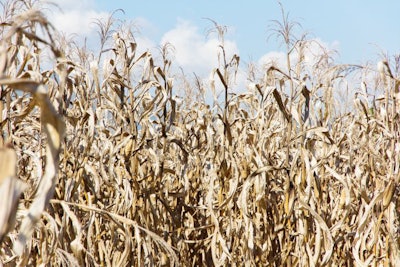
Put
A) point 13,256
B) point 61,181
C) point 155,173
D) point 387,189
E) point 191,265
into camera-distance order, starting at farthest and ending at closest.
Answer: point 191,265
point 155,173
point 61,181
point 387,189
point 13,256

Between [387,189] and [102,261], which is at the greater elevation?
[387,189]


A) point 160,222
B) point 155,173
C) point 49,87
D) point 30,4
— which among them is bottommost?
point 160,222

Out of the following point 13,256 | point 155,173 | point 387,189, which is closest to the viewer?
point 13,256

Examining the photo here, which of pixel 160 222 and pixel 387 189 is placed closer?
pixel 387 189

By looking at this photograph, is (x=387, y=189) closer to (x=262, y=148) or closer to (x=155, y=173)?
(x=262, y=148)

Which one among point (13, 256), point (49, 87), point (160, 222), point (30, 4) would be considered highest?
point (30, 4)

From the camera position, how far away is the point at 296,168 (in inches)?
107

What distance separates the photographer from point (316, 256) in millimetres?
2555

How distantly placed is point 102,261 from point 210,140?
93 cm

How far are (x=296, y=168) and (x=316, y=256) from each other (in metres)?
0.40

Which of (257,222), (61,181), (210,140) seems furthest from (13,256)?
(210,140)

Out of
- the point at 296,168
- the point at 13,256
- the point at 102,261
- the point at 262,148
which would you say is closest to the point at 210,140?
the point at 262,148

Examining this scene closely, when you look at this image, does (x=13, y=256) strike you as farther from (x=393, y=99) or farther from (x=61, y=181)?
(x=393, y=99)

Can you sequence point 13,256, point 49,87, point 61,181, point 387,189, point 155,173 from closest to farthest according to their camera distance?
point 13,256 < point 49,87 < point 387,189 < point 61,181 < point 155,173
